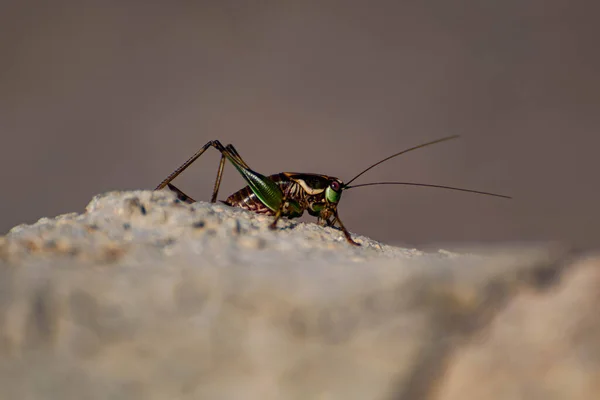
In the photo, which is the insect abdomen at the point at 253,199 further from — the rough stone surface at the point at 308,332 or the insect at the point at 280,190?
the rough stone surface at the point at 308,332

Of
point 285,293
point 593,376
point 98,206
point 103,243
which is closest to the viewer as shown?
point 593,376

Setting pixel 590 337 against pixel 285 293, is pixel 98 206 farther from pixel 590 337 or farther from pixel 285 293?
pixel 590 337

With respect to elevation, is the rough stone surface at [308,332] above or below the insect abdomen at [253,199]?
below

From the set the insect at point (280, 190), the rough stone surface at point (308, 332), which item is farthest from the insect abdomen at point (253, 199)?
the rough stone surface at point (308, 332)

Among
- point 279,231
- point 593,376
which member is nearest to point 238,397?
point 593,376

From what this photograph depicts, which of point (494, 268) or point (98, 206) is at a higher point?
point (98, 206)

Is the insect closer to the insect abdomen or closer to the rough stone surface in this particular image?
the insect abdomen

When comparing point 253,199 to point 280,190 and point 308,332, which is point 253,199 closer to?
point 280,190

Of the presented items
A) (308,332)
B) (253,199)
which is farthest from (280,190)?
(308,332)
